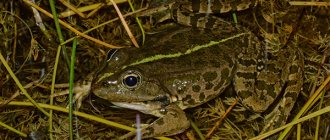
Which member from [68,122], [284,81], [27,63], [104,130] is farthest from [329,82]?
[27,63]

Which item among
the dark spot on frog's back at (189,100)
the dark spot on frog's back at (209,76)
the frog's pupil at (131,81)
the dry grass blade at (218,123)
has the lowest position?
the dry grass blade at (218,123)

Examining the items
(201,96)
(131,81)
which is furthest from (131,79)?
(201,96)

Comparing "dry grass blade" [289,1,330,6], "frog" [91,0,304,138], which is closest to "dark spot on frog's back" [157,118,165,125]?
"frog" [91,0,304,138]

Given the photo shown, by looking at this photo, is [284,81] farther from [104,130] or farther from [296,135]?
[104,130]

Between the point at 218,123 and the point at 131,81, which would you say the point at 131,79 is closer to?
the point at 131,81

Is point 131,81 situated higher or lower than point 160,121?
higher

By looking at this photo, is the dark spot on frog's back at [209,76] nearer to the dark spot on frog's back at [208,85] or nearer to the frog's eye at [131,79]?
the dark spot on frog's back at [208,85]

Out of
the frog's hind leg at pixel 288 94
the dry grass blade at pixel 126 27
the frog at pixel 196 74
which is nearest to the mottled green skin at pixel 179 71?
the frog at pixel 196 74

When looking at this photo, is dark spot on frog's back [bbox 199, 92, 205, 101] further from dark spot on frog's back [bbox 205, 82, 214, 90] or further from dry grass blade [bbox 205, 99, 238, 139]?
dry grass blade [bbox 205, 99, 238, 139]
